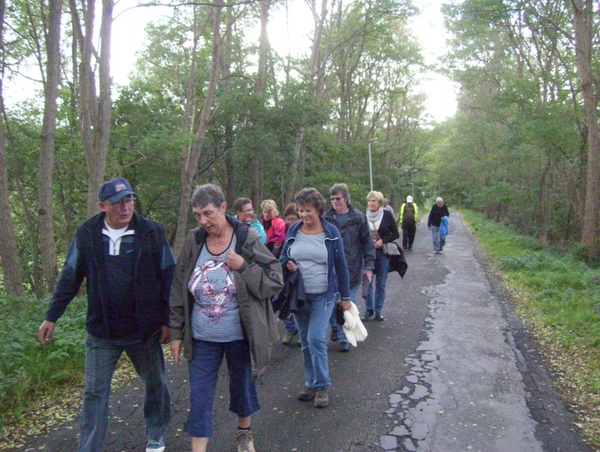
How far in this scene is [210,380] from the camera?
3.37 m

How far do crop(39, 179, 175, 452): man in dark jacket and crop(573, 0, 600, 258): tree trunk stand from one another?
14.4 m

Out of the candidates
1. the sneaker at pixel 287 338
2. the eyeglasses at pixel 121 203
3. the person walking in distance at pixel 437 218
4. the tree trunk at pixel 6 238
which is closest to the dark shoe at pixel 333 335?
the sneaker at pixel 287 338

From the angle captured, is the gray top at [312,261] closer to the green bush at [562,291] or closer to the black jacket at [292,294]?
the black jacket at [292,294]

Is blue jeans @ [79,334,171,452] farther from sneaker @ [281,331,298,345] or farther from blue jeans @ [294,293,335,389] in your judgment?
sneaker @ [281,331,298,345]

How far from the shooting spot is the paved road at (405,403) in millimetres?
3887

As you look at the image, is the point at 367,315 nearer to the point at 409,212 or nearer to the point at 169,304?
the point at 169,304

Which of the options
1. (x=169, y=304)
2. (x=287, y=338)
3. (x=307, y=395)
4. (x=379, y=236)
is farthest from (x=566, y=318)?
(x=169, y=304)

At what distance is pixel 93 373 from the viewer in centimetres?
326

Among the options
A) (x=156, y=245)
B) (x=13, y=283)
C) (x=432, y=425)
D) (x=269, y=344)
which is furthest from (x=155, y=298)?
(x=13, y=283)

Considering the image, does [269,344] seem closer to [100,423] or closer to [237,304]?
[237,304]

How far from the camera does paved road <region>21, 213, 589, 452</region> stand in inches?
153

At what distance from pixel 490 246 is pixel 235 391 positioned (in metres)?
18.4

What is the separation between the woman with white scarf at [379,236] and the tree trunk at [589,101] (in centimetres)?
961

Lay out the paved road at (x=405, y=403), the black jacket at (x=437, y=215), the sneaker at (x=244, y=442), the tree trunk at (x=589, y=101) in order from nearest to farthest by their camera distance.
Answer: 1. the sneaker at (x=244, y=442)
2. the paved road at (x=405, y=403)
3. the tree trunk at (x=589, y=101)
4. the black jacket at (x=437, y=215)
